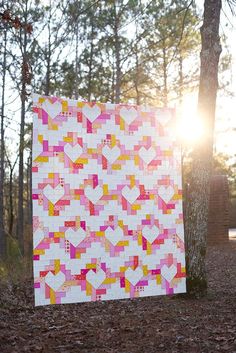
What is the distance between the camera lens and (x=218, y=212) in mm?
14828

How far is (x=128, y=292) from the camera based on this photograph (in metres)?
5.41

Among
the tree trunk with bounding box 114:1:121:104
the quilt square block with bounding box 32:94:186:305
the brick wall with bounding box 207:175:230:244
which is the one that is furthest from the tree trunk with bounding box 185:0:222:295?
the tree trunk with bounding box 114:1:121:104

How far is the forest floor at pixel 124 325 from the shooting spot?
15.4 feet

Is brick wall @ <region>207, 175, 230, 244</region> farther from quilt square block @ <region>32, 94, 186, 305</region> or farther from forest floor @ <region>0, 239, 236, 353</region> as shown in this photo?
quilt square block @ <region>32, 94, 186, 305</region>

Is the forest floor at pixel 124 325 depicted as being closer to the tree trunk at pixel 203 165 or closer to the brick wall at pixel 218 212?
the tree trunk at pixel 203 165

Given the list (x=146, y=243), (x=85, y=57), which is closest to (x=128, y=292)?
(x=146, y=243)

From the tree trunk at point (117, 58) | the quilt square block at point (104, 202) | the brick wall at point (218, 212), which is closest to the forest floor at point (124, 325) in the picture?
the quilt square block at point (104, 202)

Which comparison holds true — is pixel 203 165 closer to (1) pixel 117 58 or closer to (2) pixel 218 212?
(2) pixel 218 212

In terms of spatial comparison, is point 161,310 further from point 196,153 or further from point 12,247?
point 12,247

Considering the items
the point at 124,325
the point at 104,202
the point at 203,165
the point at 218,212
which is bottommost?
the point at 124,325

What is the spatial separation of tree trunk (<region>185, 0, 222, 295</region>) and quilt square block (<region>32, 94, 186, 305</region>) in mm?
1110

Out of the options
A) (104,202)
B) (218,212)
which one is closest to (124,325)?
(104,202)

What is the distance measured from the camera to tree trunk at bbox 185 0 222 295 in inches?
265

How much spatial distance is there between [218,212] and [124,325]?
9869 millimetres
